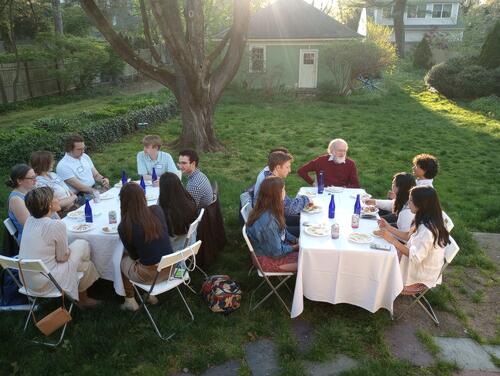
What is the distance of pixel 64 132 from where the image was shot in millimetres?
10516

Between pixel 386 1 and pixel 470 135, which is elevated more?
pixel 386 1

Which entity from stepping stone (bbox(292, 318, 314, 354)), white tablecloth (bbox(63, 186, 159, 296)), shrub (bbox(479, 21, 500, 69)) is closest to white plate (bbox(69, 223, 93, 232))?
white tablecloth (bbox(63, 186, 159, 296))

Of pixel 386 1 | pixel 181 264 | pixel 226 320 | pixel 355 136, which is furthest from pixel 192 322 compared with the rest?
pixel 386 1

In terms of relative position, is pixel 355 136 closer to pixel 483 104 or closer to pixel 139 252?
pixel 483 104

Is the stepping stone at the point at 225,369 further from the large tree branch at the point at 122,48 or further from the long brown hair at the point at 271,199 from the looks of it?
the large tree branch at the point at 122,48

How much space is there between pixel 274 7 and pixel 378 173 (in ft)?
58.9

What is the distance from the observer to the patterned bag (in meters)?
4.31

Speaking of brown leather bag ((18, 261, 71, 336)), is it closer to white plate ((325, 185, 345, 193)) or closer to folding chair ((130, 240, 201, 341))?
folding chair ((130, 240, 201, 341))

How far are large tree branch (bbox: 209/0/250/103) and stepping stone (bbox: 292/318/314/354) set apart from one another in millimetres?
7493

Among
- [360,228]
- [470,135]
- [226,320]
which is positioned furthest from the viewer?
[470,135]

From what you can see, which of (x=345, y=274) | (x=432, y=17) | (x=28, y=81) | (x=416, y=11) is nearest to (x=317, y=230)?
(x=345, y=274)

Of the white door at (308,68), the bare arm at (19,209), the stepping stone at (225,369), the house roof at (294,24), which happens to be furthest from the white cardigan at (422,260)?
the white door at (308,68)

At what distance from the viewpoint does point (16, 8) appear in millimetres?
20922

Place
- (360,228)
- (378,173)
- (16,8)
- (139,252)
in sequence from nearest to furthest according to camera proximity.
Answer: (139,252) → (360,228) → (378,173) → (16,8)
